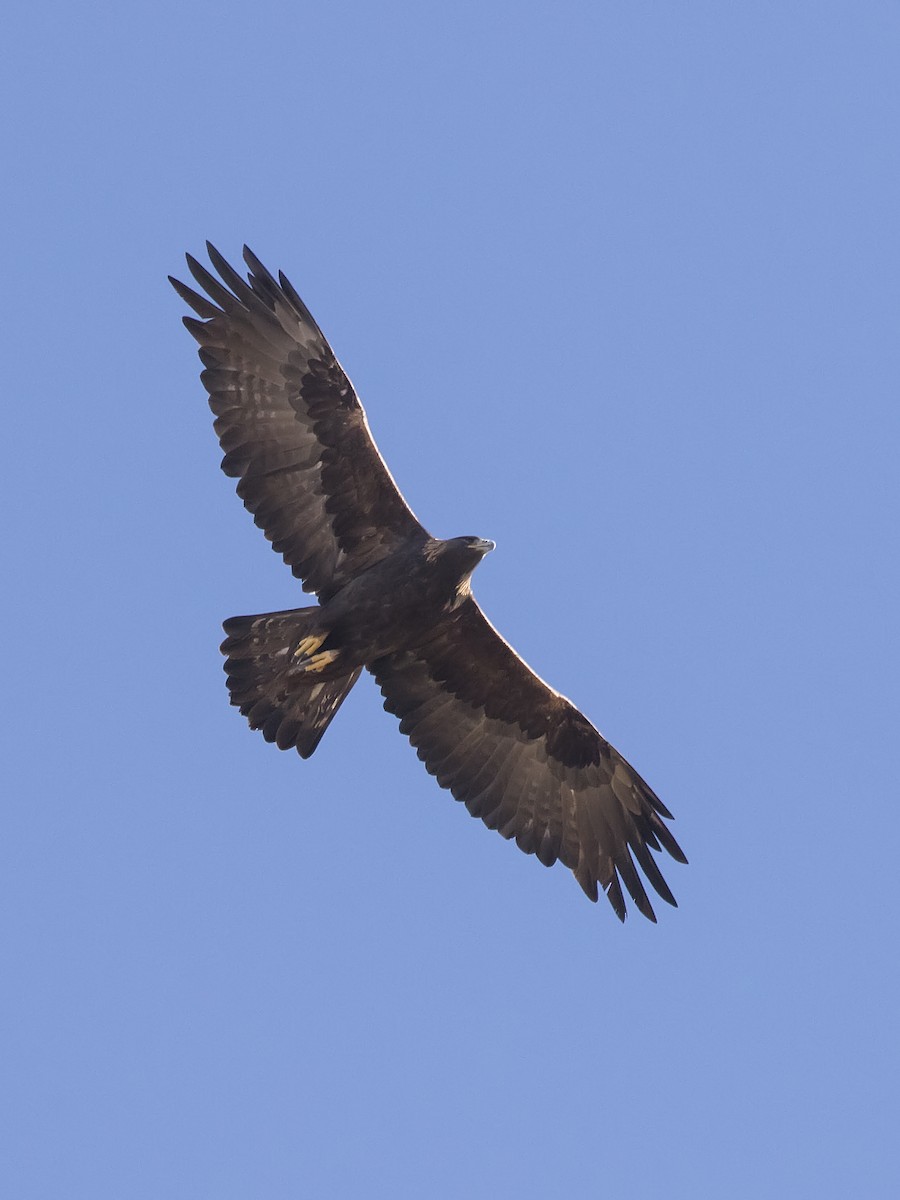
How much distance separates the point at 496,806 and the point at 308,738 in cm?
170

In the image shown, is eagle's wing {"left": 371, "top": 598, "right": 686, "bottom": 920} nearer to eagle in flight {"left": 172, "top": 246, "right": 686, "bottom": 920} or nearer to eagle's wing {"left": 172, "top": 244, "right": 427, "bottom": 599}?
eagle in flight {"left": 172, "top": 246, "right": 686, "bottom": 920}

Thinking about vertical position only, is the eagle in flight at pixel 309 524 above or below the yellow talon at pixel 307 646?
above

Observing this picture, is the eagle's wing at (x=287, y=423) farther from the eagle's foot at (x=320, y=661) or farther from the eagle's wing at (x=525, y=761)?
the eagle's wing at (x=525, y=761)

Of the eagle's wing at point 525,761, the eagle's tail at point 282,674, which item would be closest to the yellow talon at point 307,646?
the eagle's tail at point 282,674

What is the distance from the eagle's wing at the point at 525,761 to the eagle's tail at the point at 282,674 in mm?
775

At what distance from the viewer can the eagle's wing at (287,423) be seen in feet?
47.4

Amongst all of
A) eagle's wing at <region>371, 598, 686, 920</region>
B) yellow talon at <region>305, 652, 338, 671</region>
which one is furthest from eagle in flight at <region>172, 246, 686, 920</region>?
eagle's wing at <region>371, 598, 686, 920</region>

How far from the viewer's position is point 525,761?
1569 centimetres

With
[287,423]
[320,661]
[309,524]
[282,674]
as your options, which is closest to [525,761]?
[320,661]

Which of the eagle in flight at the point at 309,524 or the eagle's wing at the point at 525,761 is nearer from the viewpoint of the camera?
the eagle in flight at the point at 309,524

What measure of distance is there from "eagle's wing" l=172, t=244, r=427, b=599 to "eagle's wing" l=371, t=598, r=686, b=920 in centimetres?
115

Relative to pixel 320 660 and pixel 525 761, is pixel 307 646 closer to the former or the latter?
pixel 320 660

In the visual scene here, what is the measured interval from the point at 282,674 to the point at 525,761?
2.22 metres

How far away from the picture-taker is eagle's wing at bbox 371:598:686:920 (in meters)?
15.3
